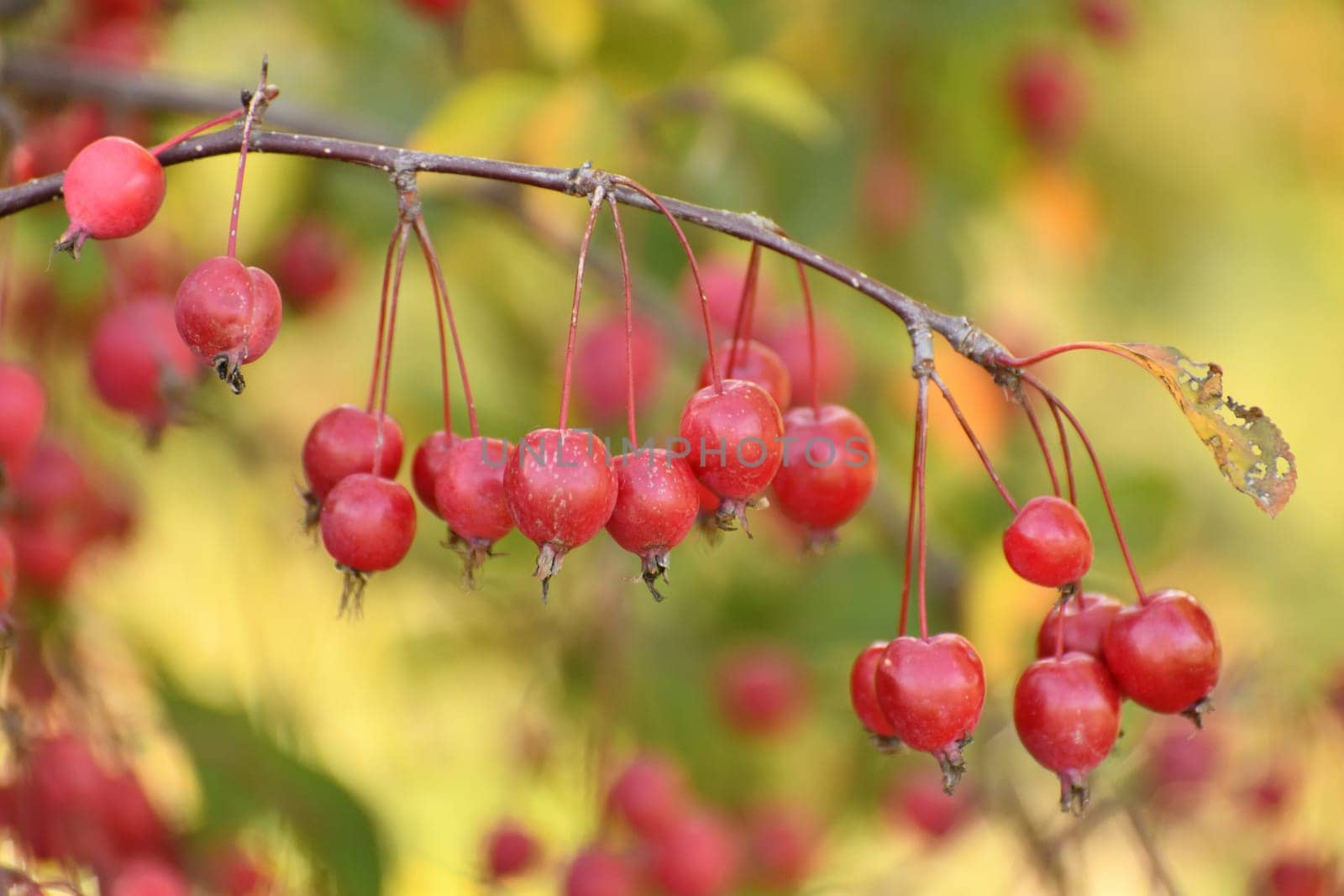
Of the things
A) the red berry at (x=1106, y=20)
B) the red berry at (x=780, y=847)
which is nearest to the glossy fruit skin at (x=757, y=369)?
the red berry at (x=780, y=847)

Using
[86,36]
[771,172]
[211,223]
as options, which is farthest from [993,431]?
[86,36]

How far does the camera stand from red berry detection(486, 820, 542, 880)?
2.12 meters

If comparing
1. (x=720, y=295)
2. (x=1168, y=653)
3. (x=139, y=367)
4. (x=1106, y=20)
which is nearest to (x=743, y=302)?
(x=1168, y=653)

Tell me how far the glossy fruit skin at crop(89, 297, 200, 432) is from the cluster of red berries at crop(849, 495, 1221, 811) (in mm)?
934

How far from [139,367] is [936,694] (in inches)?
41.2

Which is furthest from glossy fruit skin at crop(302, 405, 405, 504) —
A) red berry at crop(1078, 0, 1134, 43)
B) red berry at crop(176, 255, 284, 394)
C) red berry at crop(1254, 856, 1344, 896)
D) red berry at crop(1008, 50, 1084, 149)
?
red berry at crop(1008, 50, 1084, 149)

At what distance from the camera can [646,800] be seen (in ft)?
6.98

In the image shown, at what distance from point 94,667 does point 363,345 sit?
1.24 metres

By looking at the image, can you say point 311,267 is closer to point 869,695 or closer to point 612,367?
point 612,367

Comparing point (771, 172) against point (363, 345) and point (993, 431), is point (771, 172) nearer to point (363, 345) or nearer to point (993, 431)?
point (993, 431)

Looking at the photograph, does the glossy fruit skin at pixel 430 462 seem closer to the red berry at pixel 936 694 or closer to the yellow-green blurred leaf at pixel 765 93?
the red berry at pixel 936 694

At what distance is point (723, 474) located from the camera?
1.09 metres

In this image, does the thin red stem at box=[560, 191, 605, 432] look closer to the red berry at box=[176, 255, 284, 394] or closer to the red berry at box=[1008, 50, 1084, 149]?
the red berry at box=[176, 255, 284, 394]

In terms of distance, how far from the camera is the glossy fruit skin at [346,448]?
1.22m
